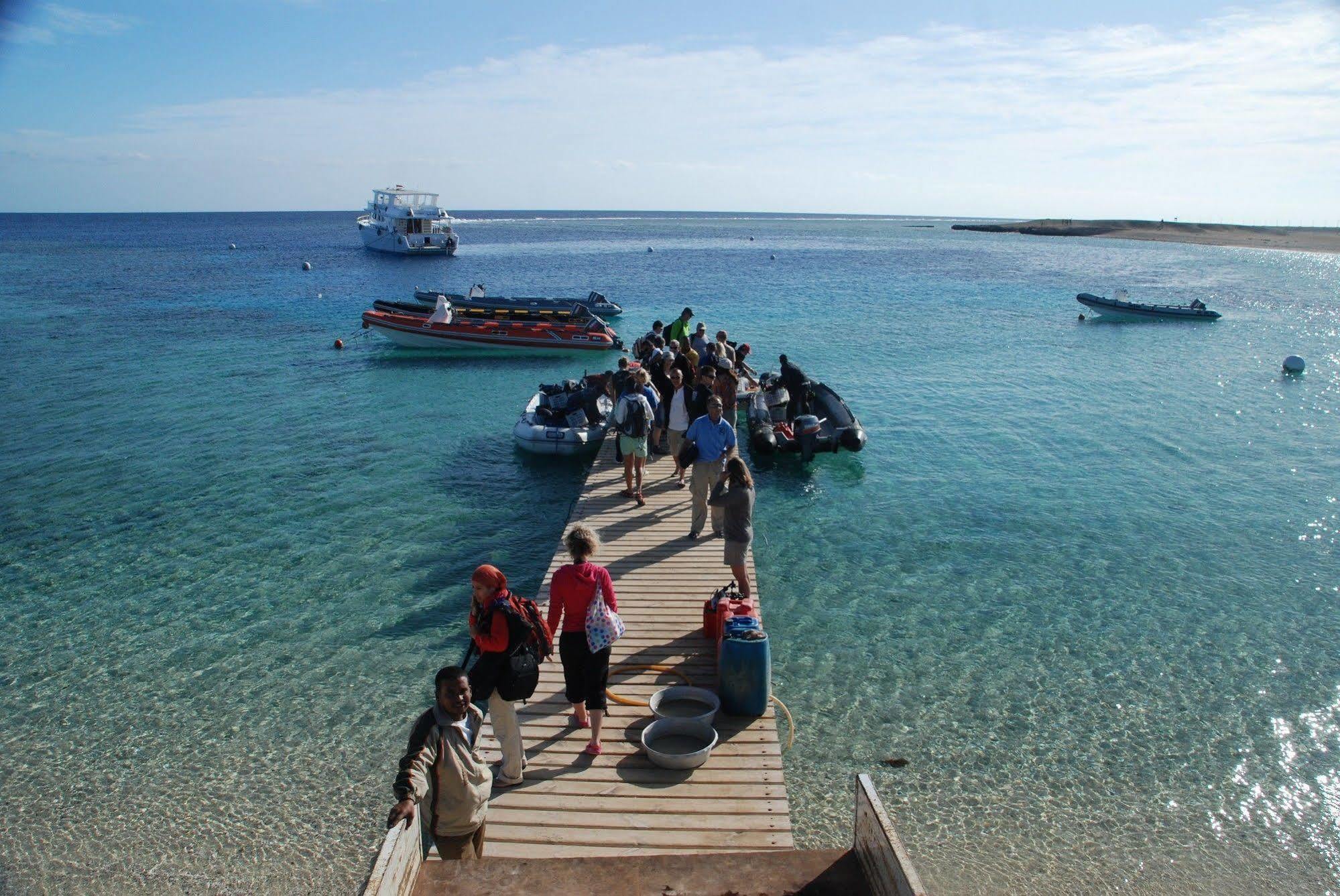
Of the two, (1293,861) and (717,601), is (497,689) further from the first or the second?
(1293,861)

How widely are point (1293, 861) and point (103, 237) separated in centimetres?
12313

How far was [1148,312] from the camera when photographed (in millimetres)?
36156

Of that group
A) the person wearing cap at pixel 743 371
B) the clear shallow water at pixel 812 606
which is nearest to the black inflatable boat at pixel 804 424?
the person wearing cap at pixel 743 371

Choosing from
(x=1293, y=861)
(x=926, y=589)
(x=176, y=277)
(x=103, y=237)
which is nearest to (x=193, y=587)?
(x=926, y=589)

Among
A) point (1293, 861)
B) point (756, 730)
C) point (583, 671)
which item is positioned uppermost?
point (583, 671)

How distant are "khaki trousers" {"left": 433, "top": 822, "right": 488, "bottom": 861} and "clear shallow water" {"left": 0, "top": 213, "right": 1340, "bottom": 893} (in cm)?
227

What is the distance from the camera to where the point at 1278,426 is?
1909cm

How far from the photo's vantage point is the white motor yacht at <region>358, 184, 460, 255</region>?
224ft

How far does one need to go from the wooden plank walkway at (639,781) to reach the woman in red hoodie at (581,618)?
307 mm

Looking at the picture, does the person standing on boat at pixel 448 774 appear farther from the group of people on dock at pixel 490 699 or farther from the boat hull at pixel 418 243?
the boat hull at pixel 418 243

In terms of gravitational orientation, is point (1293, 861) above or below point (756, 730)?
below

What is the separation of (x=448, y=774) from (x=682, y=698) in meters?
2.50

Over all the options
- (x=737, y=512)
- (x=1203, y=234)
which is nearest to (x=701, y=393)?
(x=737, y=512)

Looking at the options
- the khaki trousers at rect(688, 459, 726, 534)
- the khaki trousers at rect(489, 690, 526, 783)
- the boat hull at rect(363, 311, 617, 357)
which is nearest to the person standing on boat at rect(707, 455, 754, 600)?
the khaki trousers at rect(688, 459, 726, 534)
